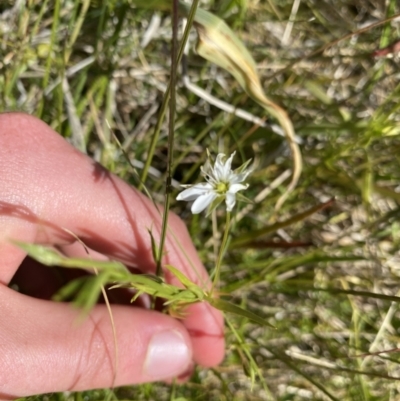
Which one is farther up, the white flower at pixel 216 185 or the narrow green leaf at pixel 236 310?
the white flower at pixel 216 185

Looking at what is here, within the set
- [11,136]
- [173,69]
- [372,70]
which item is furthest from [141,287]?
[372,70]

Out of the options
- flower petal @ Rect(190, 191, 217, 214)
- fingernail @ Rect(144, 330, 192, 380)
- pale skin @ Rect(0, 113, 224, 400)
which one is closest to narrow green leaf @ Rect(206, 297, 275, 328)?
pale skin @ Rect(0, 113, 224, 400)

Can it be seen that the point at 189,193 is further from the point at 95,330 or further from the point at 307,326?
the point at 307,326

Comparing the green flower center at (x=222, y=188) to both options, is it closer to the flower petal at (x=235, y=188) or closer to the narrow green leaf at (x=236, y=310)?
the flower petal at (x=235, y=188)

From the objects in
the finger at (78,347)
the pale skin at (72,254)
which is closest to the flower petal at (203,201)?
the pale skin at (72,254)

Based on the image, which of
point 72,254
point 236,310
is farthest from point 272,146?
point 236,310
